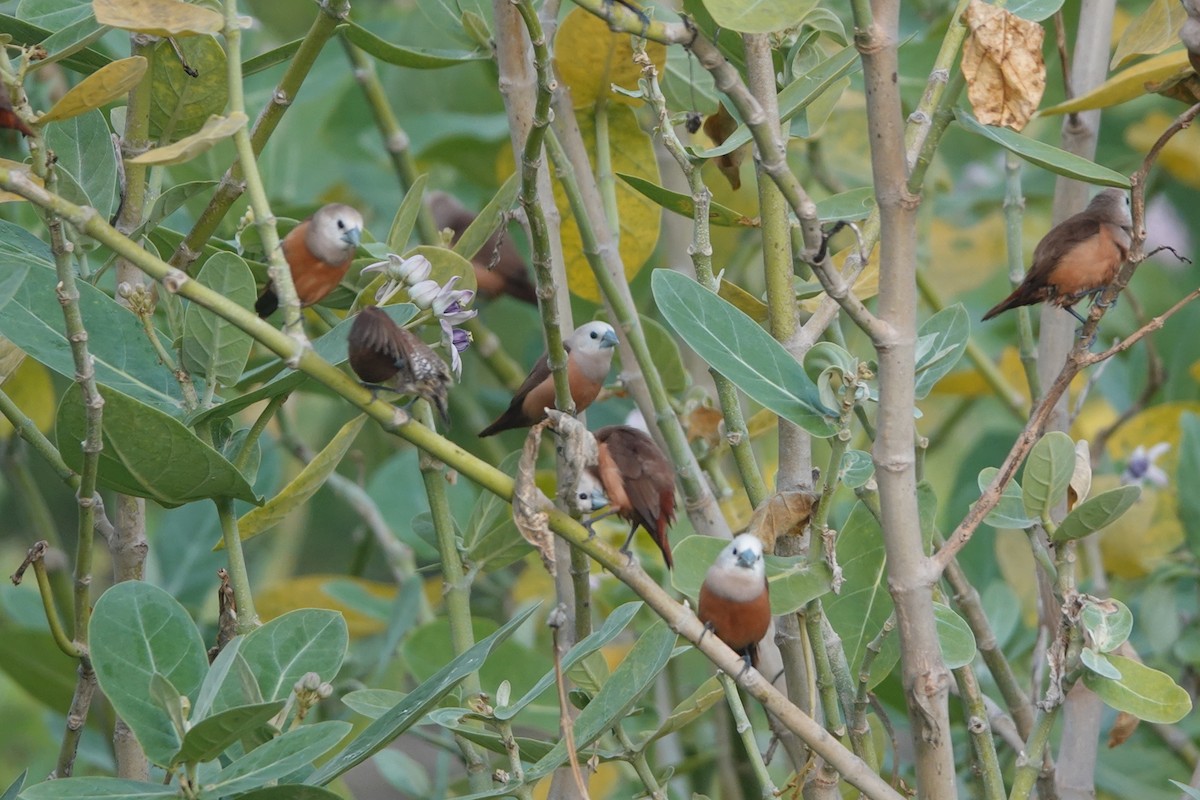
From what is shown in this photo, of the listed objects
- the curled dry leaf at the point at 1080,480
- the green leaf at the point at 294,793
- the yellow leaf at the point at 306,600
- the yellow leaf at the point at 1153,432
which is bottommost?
the yellow leaf at the point at 306,600

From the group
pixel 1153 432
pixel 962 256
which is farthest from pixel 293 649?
pixel 962 256

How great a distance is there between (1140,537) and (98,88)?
1.57m

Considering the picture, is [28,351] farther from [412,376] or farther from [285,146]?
[285,146]

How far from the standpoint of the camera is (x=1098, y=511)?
0.94 metres

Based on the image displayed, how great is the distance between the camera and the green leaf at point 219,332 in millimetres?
979

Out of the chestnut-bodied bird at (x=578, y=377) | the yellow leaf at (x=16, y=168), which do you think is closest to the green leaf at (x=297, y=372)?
the yellow leaf at (x=16, y=168)

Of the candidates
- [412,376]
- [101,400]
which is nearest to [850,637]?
[412,376]

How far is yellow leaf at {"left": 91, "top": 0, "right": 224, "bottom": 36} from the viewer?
787 mm

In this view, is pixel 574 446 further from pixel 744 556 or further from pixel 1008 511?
pixel 1008 511

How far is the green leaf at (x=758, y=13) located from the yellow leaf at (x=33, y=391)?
133 cm

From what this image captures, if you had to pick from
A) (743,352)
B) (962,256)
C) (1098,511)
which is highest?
(743,352)

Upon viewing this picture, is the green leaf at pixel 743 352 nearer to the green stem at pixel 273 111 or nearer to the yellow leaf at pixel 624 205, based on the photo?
the green stem at pixel 273 111

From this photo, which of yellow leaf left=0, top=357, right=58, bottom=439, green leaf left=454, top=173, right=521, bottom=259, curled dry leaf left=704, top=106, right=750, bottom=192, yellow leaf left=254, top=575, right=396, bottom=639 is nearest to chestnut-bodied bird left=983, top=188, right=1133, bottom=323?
curled dry leaf left=704, top=106, right=750, bottom=192

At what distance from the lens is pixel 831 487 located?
923 mm
